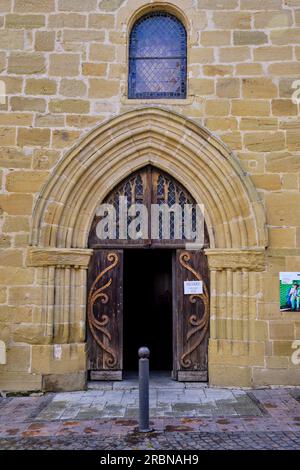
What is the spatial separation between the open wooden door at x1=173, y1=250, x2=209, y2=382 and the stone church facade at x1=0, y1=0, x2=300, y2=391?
0.18 m

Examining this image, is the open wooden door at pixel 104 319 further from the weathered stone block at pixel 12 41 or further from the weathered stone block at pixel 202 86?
the weathered stone block at pixel 12 41

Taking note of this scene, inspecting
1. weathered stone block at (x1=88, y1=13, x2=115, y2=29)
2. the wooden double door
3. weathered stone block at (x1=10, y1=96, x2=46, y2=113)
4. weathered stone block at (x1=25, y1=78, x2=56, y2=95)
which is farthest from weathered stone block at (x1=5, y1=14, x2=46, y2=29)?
the wooden double door

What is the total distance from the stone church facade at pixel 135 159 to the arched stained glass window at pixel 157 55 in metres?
0.20

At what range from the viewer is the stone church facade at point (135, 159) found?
6516 millimetres

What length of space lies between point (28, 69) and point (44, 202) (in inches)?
80.9

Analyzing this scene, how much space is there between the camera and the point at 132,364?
28.7 feet

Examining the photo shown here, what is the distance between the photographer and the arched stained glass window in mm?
7184

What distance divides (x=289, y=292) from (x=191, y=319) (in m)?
1.48

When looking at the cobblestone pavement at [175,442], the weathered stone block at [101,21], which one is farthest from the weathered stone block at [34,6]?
the cobblestone pavement at [175,442]

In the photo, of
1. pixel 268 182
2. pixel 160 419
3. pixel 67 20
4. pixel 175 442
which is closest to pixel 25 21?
pixel 67 20

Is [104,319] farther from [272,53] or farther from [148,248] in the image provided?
[272,53]

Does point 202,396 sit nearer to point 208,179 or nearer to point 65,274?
point 65,274
